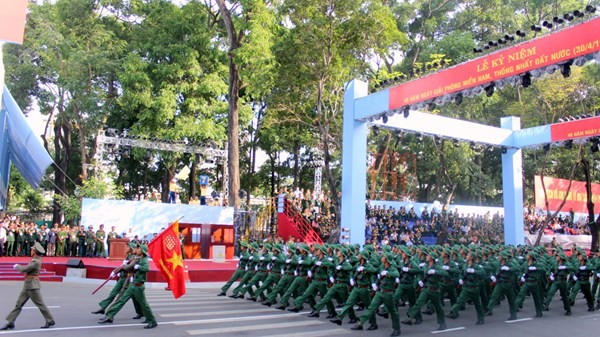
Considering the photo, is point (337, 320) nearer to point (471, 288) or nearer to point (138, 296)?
point (471, 288)

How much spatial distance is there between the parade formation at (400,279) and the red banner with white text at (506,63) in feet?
15.6

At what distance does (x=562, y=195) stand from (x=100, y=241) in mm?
24357

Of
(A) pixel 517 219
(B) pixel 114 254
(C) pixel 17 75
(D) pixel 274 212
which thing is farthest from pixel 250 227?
(C) pixel 17 75

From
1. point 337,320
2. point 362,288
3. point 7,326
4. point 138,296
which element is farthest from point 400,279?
point 7,326

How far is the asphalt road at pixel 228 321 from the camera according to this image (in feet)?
29.9

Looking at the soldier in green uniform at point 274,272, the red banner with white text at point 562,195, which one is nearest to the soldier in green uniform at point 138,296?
the soldier in green uniform at point 274,272

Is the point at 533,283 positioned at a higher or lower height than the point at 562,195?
lower

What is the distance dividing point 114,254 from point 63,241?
2763 mm

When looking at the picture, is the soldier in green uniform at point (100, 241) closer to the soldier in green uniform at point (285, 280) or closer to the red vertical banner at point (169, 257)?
the soldier in green uniform at point (285, 280)

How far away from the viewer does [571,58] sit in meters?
12.9

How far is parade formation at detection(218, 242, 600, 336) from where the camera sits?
410 inches

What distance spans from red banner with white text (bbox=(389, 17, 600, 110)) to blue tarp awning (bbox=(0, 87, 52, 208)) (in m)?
14.1

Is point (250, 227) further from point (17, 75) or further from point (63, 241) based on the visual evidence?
point (17, 75)

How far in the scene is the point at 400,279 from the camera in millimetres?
11055
